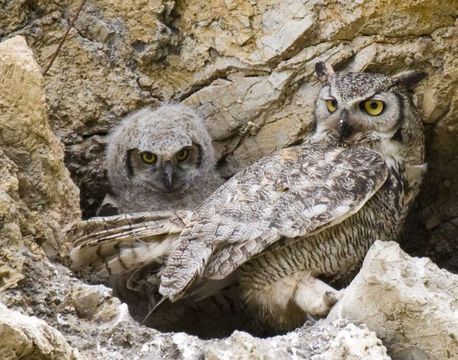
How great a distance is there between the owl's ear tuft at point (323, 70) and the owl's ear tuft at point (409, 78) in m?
0.25

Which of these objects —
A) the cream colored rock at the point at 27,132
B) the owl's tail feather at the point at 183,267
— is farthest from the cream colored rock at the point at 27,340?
the cream colored rock at the point at 27,132

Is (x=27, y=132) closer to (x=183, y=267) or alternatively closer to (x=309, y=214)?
(x=183, y=267)

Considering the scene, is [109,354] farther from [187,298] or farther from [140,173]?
[140,173]

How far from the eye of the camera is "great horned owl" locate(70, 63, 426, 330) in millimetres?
3301

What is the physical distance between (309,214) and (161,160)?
1.03 meters

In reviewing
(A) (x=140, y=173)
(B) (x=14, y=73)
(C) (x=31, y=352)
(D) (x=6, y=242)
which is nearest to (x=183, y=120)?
(A) (x=140, y=173)

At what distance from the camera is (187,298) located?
3.62m

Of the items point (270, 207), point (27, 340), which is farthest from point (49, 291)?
point (270, 207)

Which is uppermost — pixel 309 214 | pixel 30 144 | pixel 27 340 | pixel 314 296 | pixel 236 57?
pixel 236 57

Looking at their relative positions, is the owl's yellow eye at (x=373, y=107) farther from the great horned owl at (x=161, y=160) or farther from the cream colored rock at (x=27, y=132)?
the cream colored rock at (x=27, y=132)

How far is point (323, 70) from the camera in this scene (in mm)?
3945

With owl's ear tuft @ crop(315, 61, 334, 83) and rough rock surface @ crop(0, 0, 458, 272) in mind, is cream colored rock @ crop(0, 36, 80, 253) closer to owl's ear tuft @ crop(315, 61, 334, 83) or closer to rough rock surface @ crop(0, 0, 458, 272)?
rough rock surface @ crop(0, 0, 458, 272)

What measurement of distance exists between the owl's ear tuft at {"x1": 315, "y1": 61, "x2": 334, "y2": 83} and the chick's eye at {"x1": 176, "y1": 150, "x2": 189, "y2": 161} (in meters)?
0.67

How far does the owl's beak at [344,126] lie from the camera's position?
381 centimetres
